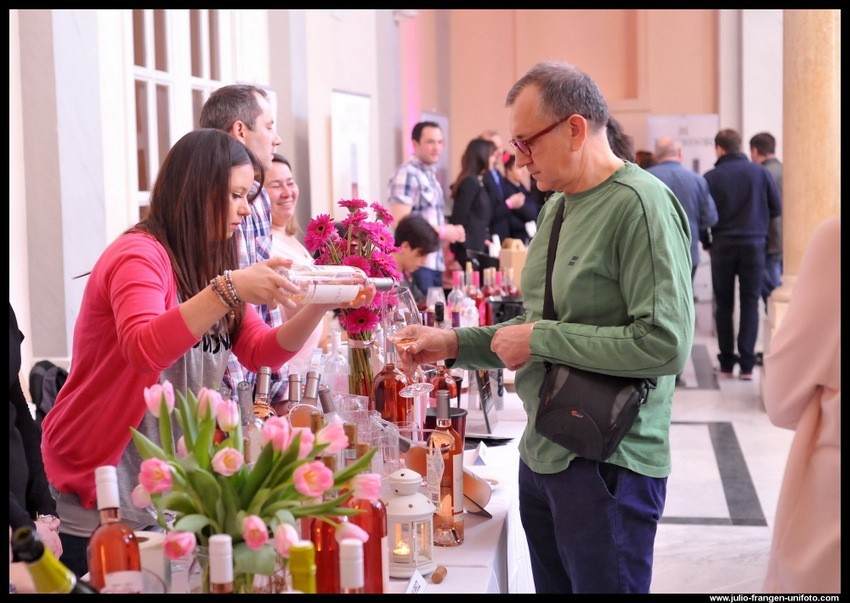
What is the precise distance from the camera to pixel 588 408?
6.02 ft

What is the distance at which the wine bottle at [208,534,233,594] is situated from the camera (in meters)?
1.24

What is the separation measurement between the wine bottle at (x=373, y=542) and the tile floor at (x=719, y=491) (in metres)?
2.36

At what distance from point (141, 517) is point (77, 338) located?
0.36 metres

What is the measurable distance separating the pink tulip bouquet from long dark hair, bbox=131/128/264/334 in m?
0.65

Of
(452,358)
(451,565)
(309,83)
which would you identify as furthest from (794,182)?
(451,565)

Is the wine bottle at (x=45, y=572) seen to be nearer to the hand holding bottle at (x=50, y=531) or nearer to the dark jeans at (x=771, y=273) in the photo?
the hand holding bottle at (x=50, y=531)

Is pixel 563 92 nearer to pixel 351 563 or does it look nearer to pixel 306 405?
pixel 306 405

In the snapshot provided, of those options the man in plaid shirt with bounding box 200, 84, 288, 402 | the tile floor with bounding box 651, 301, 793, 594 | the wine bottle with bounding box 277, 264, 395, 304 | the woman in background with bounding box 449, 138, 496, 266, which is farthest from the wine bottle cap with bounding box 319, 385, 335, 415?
the woman in background with bounding box 449, 138, 496, 266

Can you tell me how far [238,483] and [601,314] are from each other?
0.82 m

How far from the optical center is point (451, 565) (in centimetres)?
180

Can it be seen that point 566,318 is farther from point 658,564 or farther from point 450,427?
point 658,564

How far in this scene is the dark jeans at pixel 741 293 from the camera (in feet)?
24.3

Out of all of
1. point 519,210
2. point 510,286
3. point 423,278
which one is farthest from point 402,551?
point 519,210

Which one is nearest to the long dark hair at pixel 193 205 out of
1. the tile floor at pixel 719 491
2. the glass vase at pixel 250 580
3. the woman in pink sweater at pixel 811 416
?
the glass vase at pixel 250 580
